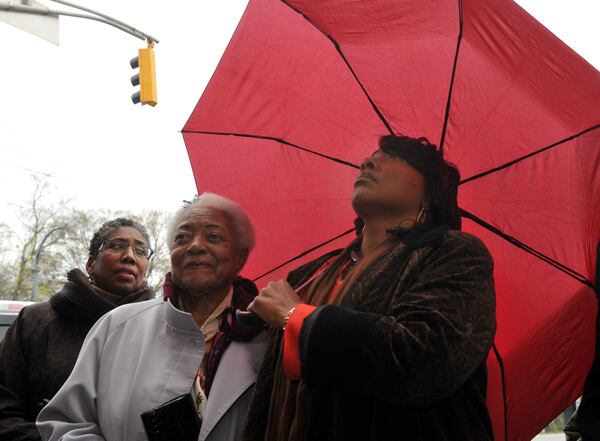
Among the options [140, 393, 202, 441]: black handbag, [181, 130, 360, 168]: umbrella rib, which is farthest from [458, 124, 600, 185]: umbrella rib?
[140, 393, 202, 441]: black handbag

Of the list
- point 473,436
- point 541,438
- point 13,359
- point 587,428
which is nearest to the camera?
point 587,428

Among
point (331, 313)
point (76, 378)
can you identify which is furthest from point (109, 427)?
point (331, 313)

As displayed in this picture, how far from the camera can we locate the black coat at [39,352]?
2822mm

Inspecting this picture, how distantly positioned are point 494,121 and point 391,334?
1.00 meters

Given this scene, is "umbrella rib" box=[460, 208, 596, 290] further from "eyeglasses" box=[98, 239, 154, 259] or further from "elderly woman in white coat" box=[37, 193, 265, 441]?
"eyeglasses" box=[98, 239, 154, 259]

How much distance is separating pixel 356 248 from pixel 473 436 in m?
0.78

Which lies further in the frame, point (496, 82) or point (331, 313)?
point (496, 82)

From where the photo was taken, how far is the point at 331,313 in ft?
5.63

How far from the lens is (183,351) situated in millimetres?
2371

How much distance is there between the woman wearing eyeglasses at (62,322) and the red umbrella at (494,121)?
145 centimetres

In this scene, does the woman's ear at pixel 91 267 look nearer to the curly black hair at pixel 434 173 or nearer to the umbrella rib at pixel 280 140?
the umbrella rib at pixel 280 140

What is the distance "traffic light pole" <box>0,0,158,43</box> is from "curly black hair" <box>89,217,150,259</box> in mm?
4625

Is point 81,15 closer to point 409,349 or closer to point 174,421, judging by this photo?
point 174,421

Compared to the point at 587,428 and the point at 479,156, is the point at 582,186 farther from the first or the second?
the point at 587,428
